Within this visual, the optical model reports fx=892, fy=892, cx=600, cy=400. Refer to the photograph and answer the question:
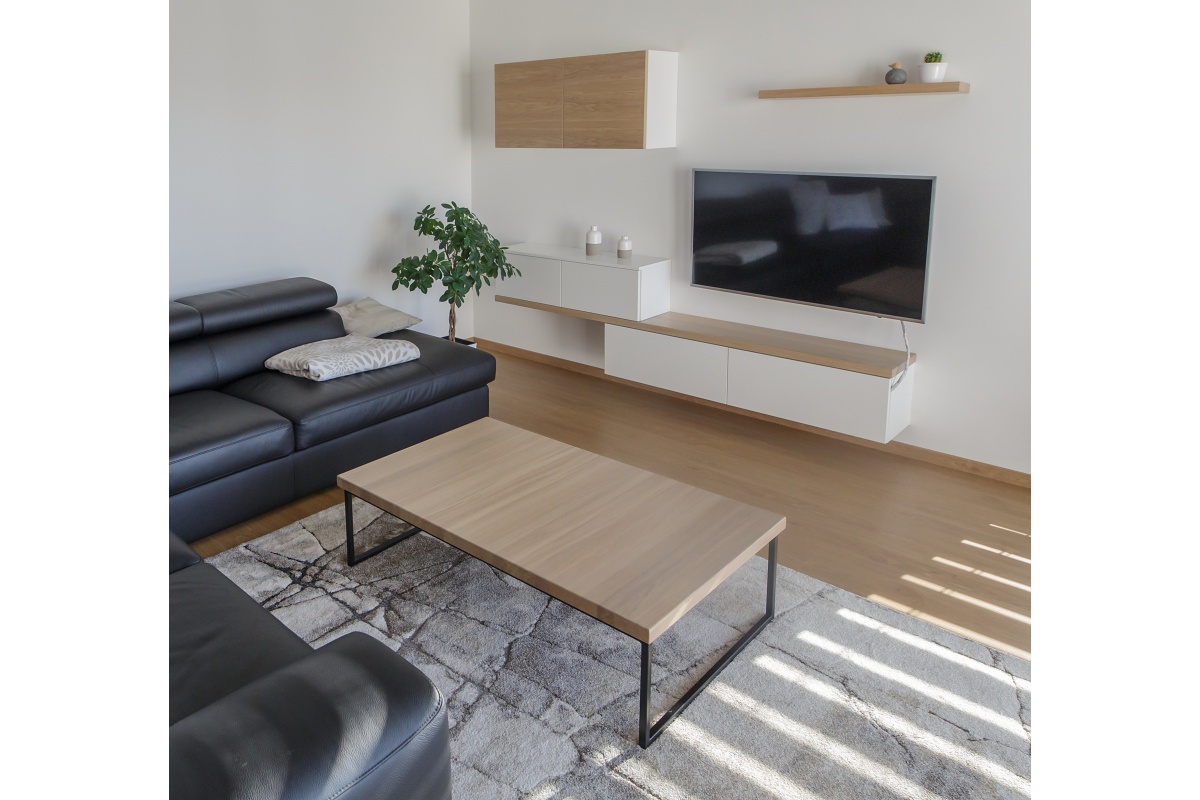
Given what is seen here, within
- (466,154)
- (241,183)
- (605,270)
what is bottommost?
(605,270)

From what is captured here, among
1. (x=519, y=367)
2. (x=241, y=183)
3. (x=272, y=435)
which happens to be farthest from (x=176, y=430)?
(x=519, y=367)

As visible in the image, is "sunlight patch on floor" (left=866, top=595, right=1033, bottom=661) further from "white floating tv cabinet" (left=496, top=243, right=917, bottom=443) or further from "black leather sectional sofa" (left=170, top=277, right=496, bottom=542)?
"black leather sectional sofa" (left=170, top=277, right=496, bottom=542)

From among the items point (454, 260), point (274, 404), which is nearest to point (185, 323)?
point (274, 404)

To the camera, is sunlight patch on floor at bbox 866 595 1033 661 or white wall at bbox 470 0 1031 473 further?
white wall at bbox 470 0 1031 473

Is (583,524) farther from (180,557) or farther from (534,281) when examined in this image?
(534,281)

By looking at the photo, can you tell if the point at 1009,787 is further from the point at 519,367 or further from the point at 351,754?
the point at 519,367

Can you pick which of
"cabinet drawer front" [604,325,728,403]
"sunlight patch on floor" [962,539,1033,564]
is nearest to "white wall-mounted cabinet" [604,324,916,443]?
"cabinet drawer front" [604,325,728,403]

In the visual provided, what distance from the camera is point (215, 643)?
192cm

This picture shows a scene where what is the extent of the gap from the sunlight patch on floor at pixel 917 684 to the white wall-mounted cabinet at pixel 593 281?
232cm

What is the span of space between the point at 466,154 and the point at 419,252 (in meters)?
0.69

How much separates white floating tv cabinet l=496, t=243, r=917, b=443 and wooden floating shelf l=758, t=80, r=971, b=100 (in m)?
1.06

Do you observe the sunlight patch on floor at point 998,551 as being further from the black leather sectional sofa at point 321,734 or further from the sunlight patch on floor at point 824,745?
the black leather sectional sofa at point 321,734

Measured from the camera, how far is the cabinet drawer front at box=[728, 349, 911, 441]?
373 centimetres
